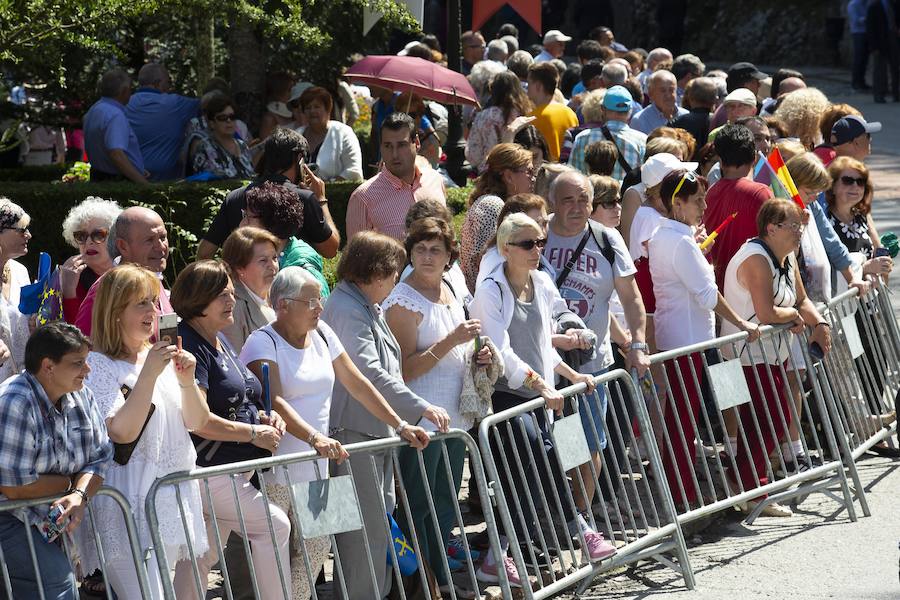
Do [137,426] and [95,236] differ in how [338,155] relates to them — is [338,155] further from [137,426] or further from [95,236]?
[137,426]

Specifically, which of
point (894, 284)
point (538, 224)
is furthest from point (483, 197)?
point (894, 284)

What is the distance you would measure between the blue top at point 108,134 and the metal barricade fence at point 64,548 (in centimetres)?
639

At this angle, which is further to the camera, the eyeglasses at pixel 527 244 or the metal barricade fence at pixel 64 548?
the eyeglasses at pixel 527 244

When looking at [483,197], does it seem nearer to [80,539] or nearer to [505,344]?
[505,344]

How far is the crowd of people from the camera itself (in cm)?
520

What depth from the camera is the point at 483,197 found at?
786cm

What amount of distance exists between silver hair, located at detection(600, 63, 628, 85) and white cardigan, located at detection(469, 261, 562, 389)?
270 inches

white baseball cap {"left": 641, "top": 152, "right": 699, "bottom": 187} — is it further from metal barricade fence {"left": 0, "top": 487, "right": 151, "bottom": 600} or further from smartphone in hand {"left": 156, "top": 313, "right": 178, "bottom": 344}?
metal barricade fence {"left": 0, "top": 487, "right": 151, "bottom": 600}

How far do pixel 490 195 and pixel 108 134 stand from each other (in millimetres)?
4586

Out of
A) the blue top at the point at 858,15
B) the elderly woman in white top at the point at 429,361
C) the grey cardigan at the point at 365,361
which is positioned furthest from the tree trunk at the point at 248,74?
the blue top at the point at 858,15

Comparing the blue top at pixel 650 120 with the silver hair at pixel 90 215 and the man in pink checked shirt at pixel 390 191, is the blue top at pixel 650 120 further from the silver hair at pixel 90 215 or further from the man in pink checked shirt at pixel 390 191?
the silver hair at pixel 90 215

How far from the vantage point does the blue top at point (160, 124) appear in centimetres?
1151

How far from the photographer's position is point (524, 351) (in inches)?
268

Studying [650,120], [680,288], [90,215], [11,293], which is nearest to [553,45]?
[650,120]
